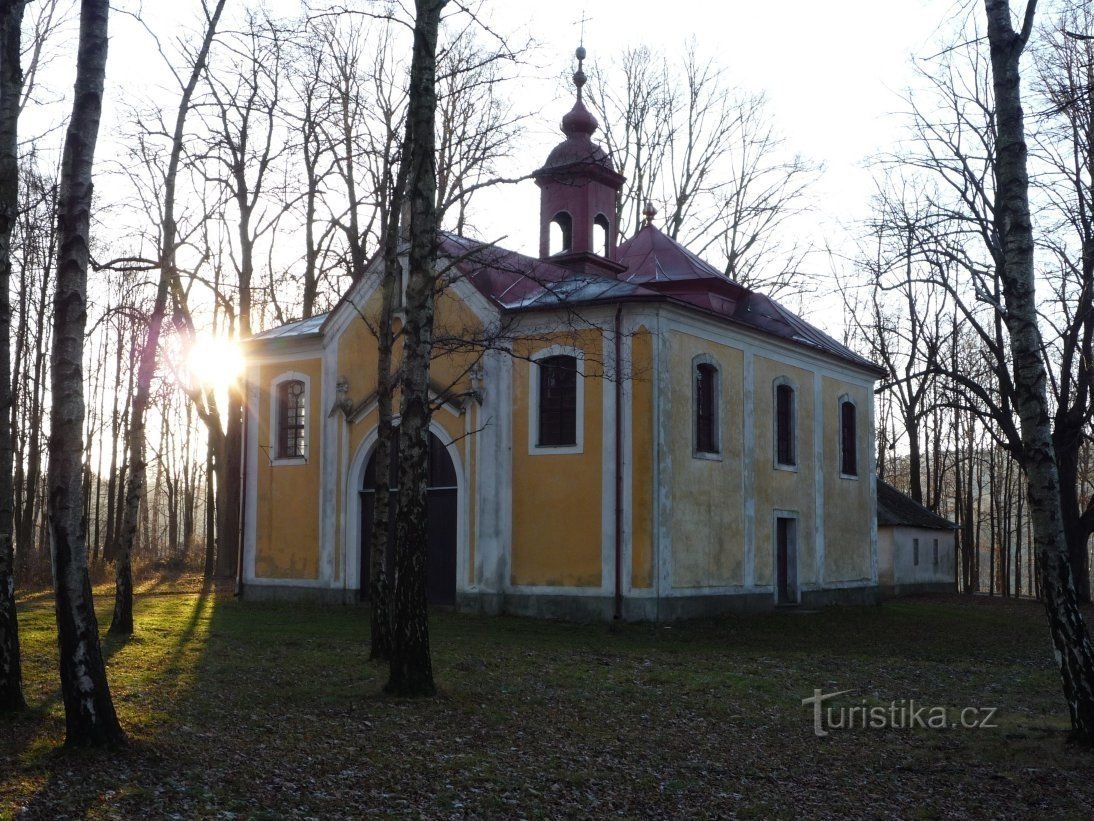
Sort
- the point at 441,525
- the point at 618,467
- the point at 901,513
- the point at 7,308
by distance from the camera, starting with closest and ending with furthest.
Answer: the point at 7,308 → the point at 618,467 → the point at 441,525 → the point at 901,513

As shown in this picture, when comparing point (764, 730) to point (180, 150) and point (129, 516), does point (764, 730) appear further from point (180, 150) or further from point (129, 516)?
point (180, 150)

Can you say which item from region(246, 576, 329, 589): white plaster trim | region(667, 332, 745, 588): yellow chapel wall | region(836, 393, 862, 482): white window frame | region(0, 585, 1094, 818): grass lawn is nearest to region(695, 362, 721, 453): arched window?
region(667, 332, 745, 588): yellow chapel wall

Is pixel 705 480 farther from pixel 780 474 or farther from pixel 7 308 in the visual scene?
pixel 7 308

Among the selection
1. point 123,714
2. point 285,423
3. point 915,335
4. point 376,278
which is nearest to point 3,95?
point 123,714

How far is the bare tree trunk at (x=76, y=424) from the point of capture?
798cm

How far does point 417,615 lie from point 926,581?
2838 centimetres

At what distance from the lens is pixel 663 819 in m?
7.64

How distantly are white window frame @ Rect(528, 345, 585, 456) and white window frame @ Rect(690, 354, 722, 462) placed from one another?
2.17 meters

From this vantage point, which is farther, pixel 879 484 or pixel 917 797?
pixel 879 484

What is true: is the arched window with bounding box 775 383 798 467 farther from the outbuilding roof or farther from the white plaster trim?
the white plaster trim

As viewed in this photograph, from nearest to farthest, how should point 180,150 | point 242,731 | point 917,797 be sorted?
1. point 917,797
2. point 242,731
3. point 180,150

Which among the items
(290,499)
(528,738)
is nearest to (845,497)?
(290,499)

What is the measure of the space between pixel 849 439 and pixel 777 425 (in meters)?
4.15

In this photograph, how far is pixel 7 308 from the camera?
9586 mm
